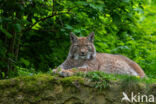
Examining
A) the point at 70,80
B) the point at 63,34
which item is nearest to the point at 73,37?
the point at 63,34

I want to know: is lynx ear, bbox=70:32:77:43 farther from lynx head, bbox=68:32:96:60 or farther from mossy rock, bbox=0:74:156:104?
mossy rock, bbox=0:74:156:104

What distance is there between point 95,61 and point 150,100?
214 cm

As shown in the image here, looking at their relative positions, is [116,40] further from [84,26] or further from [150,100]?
[150,100]

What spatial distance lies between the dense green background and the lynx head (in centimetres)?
22

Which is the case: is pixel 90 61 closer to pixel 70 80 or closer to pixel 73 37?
pixel 73 37

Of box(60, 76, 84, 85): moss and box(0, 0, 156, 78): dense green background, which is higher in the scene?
box(0, 0, 156, 78): dense green background

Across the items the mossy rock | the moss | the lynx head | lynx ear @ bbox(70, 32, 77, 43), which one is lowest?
the mossy rock

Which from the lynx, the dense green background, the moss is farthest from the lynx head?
the moss

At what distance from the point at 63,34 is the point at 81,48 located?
1.02m

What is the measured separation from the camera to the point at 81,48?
727cm

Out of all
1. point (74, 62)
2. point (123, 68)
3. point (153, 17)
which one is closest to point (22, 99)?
point (74, 62)

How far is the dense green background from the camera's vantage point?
6.90 meters

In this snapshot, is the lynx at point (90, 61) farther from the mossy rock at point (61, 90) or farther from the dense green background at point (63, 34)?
the mossy rock at point (61, 90)

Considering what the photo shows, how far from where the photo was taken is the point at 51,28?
326 inches
